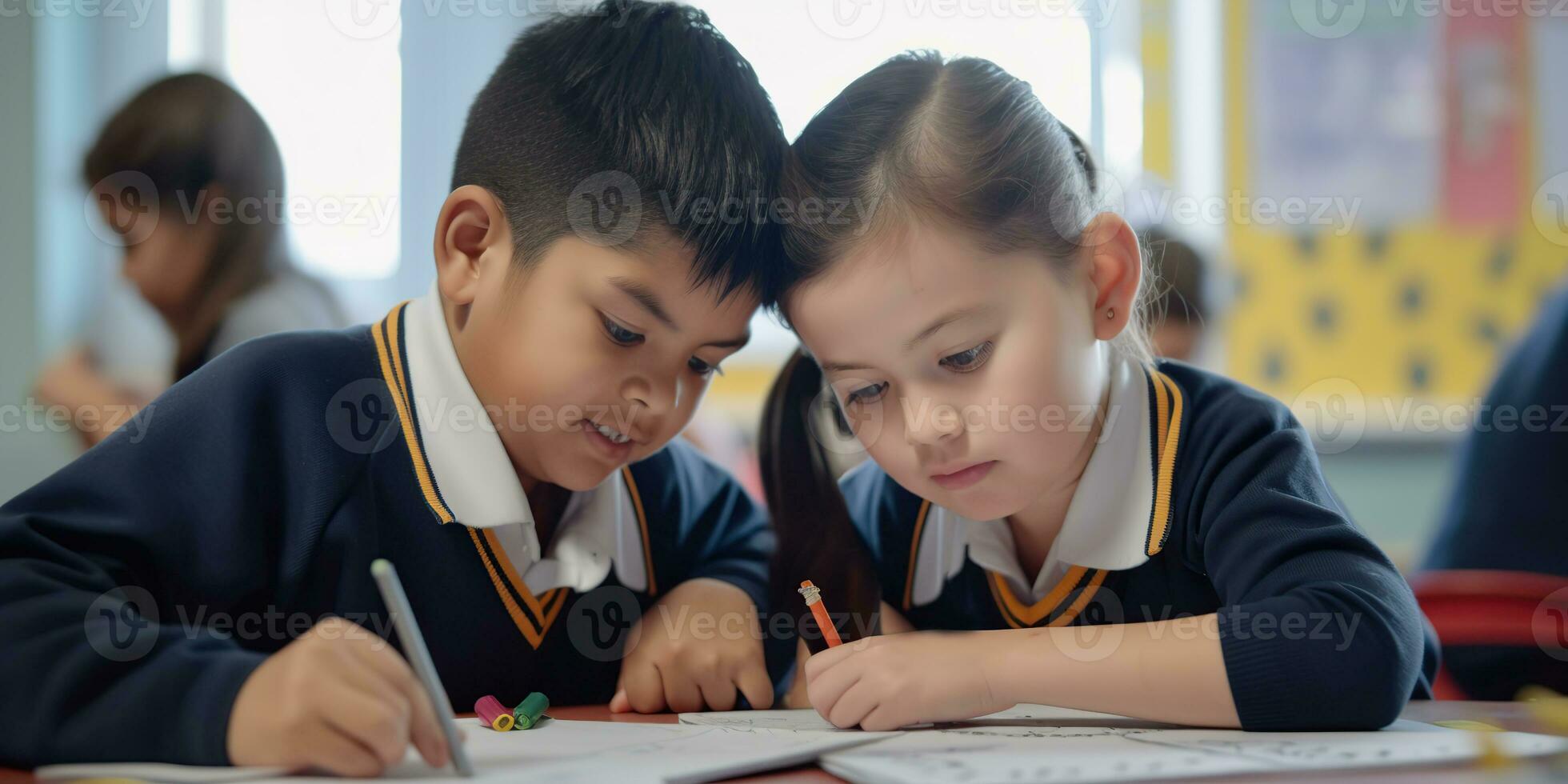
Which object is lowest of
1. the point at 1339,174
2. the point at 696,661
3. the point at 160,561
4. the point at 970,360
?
the point at 696,661

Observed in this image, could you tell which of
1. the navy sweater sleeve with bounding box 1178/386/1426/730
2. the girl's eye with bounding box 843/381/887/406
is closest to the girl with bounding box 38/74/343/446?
the girl's eye with bounding box 843/381/887/406

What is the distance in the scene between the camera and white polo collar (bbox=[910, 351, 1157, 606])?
87 cm

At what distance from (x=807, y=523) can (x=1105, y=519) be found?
0.25 metres

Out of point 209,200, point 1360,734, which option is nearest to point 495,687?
point 1360,734

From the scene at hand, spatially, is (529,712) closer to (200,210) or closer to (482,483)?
(482,483)

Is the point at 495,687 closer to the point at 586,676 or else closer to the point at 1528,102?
the point at 586,676

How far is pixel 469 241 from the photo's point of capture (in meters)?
0.91

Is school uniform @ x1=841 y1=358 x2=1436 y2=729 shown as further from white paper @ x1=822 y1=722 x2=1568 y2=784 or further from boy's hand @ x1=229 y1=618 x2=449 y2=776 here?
boy's hand @ x1=229 y1=618 x2=449 y2=776

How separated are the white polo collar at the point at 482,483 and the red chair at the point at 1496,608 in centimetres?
67

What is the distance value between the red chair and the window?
1.77 metres

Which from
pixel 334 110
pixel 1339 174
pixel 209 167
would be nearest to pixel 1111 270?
pixel 209 167

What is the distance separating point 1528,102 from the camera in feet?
8.65

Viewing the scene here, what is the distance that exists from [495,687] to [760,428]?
0.32 meters

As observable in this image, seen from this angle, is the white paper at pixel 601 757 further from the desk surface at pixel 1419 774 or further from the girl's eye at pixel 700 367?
the girl's eye at pixel 700 367
